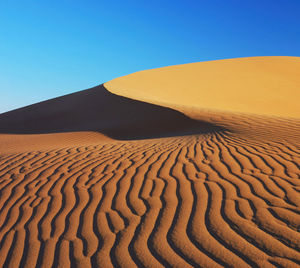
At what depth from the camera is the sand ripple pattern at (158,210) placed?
9.61ft

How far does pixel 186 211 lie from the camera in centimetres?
367

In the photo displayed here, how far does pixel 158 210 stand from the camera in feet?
12.4

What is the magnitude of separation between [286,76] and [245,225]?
1105 inches

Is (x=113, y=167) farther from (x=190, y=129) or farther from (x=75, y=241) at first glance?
(x=190, y=129)

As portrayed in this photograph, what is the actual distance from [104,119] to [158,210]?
11.1 metres

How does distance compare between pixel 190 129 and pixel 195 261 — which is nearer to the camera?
pixel 195 261

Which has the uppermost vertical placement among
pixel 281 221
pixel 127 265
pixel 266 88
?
pixel 266 88

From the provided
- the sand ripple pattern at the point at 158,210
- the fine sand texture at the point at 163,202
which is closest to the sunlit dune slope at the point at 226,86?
the fine sand texture at the point at 163,202

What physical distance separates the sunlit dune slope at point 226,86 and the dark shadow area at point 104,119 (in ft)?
4.11

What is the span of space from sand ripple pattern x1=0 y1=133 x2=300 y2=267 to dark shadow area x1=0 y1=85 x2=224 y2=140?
3618mm

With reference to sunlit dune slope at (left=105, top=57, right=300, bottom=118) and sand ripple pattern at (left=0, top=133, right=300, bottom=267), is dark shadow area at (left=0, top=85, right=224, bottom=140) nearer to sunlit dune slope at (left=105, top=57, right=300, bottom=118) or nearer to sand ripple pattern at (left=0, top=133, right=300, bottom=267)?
sunlit dune slope at (left=105, top=57, right=300, bottom=118)

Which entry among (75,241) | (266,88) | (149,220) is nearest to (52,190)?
(75,241)

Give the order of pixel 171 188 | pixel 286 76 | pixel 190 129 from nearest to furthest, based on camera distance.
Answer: pixel 171 188 → pixel 190 129 → pixel 286 76

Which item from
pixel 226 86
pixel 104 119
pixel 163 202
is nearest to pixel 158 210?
pixel 163 202
